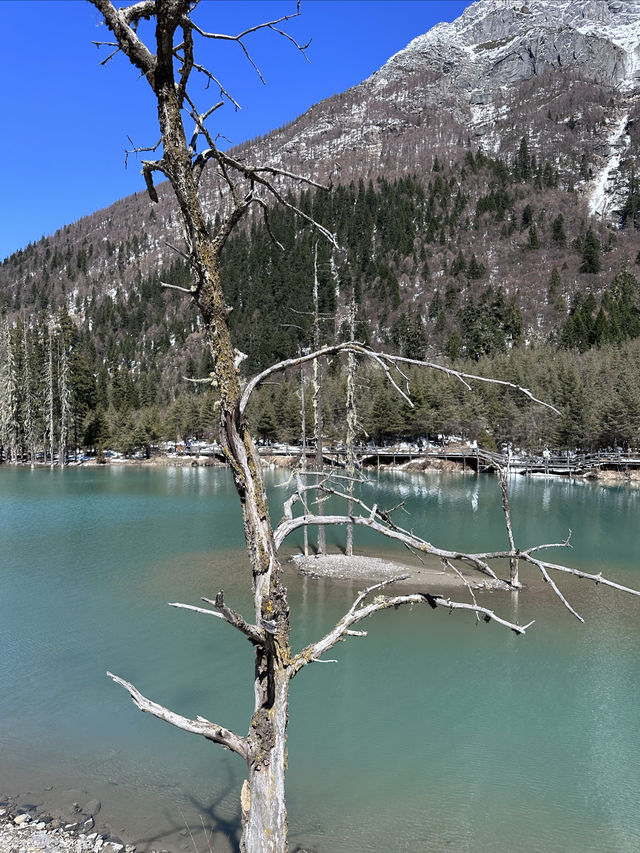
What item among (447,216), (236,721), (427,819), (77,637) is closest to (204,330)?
(427,819)

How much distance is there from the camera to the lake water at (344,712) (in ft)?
30.6

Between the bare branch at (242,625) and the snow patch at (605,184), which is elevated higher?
the snow patch at (605,184)

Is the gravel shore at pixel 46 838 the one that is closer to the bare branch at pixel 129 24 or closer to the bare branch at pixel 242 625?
the bare branch at pixel 242 625

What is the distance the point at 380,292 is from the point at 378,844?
503 ft

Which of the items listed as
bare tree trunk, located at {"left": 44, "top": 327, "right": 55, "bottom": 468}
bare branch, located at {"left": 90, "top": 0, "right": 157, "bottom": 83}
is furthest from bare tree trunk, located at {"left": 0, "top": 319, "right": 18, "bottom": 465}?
bare branch, located at {"left": 90, "top": 0, "right": 157, "bottom": 83}

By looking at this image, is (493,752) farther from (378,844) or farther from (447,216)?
(447,216)

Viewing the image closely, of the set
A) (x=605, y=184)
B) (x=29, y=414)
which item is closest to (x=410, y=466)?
(x=29, y=414)

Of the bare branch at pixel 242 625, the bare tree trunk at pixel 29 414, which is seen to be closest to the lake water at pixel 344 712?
the bare branch at pixel 242 625

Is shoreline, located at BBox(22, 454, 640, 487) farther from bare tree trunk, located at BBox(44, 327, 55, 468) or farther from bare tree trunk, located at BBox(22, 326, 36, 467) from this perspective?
bare tree trunk, located at BBox(44, 327, 55, 468)

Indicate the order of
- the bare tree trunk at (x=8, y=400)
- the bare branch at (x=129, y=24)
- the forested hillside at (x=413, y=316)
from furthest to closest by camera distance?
the forested hillside at (x=413, y=316) → the bare tree trunk at (x=8, y=400) → the bare branch at (x=129, y=24)

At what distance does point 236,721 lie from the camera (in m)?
12.3

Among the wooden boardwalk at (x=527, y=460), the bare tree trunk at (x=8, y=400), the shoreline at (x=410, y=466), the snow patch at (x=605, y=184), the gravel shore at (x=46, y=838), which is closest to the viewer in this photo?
the gravel shore at (x=46, y=838)

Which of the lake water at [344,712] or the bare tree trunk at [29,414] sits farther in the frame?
the bare tree trunk at [29,414]

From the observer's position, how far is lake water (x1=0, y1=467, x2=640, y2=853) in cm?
933
